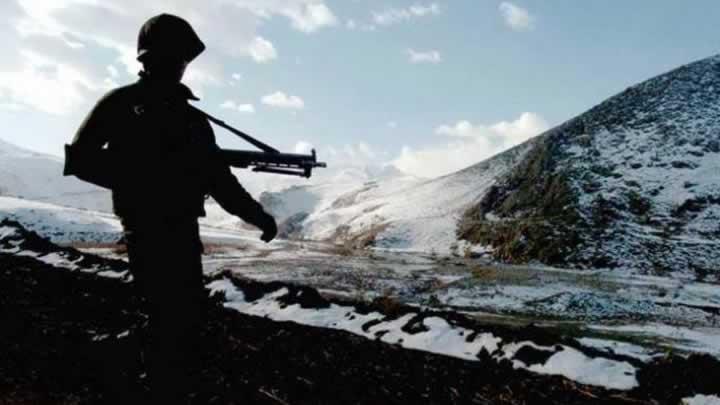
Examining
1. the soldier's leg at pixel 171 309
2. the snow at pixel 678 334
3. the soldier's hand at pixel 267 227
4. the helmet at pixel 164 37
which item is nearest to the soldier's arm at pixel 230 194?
the soldier's hand at pixel 267 227

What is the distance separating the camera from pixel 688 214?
42.0 meters

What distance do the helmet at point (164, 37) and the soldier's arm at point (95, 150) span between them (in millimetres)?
325

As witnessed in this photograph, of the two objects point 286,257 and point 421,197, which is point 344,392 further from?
point 421,197

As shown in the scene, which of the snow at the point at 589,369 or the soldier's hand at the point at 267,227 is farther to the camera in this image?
the snow at the point at 589,369

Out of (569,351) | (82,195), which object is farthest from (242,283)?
(82,195)

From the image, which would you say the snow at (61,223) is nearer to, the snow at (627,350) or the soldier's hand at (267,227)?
the snow at (627,350)

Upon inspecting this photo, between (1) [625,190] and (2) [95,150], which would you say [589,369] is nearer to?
(2) [95,150]

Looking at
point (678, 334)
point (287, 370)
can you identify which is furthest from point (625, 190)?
point (287, 370)

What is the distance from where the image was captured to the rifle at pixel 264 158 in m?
3.90

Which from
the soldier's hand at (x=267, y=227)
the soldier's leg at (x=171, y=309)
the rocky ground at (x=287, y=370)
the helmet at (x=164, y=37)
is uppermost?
the helmet at (x=164, y=37)

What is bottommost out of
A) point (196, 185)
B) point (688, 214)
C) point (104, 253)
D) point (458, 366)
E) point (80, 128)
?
point (104, 253)

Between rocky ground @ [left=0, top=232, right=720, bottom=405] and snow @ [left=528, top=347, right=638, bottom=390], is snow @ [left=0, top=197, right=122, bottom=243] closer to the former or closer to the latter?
rocky ground @ [left=0, top=232, right=720, bottom=405]

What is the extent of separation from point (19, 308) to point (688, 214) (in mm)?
44024

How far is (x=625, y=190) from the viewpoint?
47062 mm
